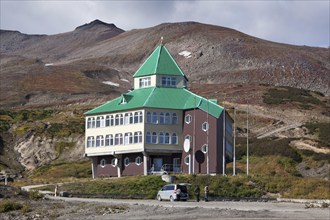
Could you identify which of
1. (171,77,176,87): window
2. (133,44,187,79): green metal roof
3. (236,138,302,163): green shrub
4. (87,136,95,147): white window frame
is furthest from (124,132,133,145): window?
(236,138,302,163): green shrub

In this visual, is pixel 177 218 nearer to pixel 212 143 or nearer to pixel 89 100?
pixel 212 143

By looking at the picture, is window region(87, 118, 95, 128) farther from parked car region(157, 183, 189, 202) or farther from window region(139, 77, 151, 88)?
parked car region(157, 183, 189, 202)

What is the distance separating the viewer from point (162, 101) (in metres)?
73.4

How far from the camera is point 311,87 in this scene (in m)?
179

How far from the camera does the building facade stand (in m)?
70.8

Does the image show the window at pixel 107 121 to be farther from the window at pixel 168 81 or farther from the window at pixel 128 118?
the window at pixel 168 81

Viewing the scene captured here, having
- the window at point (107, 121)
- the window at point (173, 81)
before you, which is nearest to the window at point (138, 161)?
the window at point (107, 121)

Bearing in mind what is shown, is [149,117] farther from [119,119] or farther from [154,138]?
[119,119]

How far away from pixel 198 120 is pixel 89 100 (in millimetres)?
74305

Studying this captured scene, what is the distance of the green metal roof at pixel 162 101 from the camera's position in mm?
71938

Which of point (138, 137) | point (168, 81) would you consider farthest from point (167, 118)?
point (168, 81)

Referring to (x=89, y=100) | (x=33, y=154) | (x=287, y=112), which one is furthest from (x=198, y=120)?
(x=89, y=100)

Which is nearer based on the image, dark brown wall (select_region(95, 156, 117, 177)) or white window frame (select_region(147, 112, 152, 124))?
white window frame (select_region(147, 112, 152, 124))

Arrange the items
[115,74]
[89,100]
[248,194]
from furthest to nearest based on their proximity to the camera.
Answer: [115,74] → [89,100] → [248,194]
